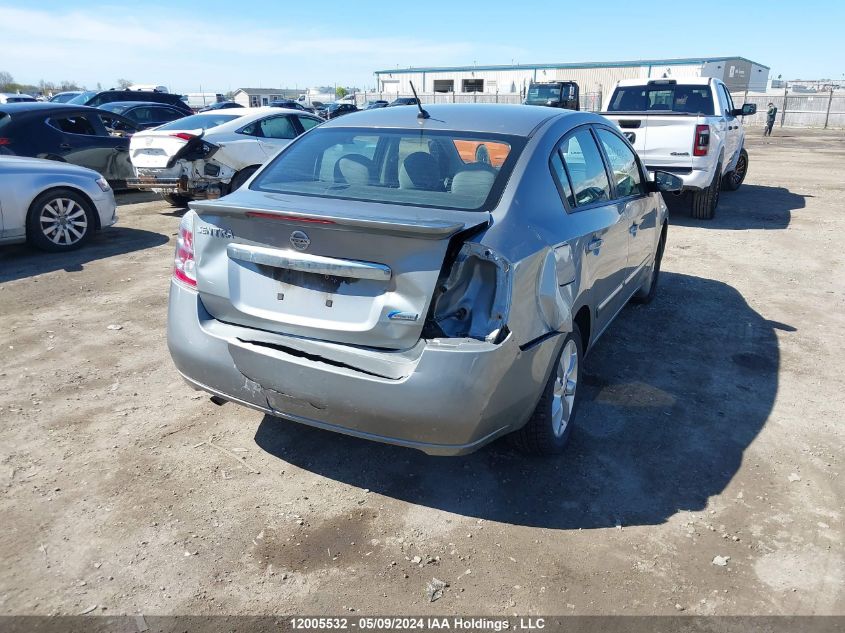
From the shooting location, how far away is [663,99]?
1100cm

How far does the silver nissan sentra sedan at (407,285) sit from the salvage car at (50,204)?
5.05 meters

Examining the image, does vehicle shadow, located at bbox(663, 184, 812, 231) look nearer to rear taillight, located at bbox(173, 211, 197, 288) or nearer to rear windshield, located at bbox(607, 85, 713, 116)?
rear windshield, located at bbox(607, 85, 713, 116)

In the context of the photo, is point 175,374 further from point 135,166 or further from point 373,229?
point 135,166

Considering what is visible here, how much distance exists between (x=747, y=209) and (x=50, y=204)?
10553mm

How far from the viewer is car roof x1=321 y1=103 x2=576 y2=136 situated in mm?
3598

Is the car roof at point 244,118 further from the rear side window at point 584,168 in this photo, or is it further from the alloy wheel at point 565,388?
the alloy wheel at point 565,388

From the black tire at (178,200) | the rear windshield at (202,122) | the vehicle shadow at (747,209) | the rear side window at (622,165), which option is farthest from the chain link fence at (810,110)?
the rear side window at (622,165)

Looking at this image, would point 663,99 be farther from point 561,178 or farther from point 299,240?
point 299,240

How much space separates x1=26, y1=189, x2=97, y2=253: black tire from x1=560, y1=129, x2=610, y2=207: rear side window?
641 centimetres

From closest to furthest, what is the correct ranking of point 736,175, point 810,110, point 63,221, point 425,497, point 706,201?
point 425,497 < point 63,221 < point 706,201 < point 736,175 < point 810,110

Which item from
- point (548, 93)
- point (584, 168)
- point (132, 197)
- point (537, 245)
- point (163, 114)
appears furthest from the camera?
point (548, 93)

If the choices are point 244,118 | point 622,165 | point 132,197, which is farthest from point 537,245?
point 132,197

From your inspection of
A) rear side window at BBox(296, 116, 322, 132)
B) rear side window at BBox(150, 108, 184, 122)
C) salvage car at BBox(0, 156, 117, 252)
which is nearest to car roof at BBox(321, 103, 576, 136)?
salvage car at BBox(0, 156, 117, 252)

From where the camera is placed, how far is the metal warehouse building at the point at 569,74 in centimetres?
5841
